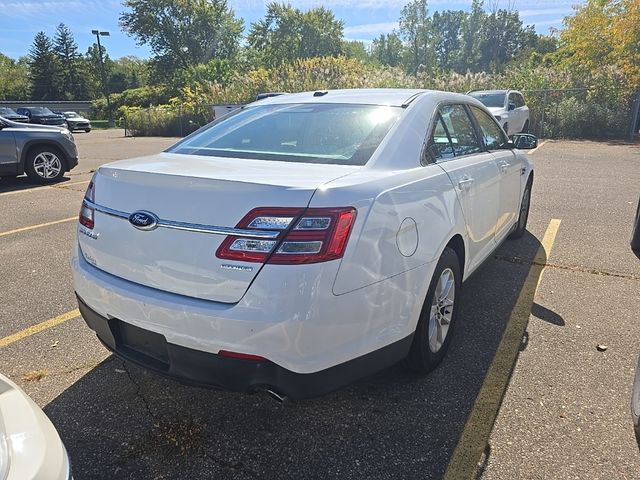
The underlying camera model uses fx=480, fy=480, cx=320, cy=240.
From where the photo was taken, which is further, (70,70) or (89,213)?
(70,70)

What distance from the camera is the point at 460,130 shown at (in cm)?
343

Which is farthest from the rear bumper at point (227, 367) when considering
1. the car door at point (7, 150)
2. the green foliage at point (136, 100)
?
the green foliage at point (136, 100)

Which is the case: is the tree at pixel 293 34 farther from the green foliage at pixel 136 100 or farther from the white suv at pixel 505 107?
the white suv at pixel 505 107

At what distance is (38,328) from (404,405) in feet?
8.63

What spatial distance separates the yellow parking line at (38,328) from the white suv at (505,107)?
12879 millimetres

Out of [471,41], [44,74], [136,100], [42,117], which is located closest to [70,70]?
[44,74]

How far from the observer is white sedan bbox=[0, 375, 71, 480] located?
1.25m

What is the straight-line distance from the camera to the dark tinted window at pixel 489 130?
3.91 m

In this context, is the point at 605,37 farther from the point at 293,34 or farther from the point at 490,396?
the point at 293,34

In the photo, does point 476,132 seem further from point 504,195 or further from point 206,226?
point 206,226

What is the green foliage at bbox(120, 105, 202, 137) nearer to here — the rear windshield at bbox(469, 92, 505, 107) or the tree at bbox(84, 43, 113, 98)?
the rear windshield at bbox(469, 92, 505, 107)

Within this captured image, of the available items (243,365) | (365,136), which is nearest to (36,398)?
(243,365)

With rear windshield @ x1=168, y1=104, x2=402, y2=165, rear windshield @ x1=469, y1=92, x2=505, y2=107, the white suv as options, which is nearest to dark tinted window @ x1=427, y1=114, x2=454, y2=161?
rear windshield @ x1=168, y1=104, x2=402, y2=165

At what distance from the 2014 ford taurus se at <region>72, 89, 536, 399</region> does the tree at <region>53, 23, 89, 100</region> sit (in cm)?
7899
